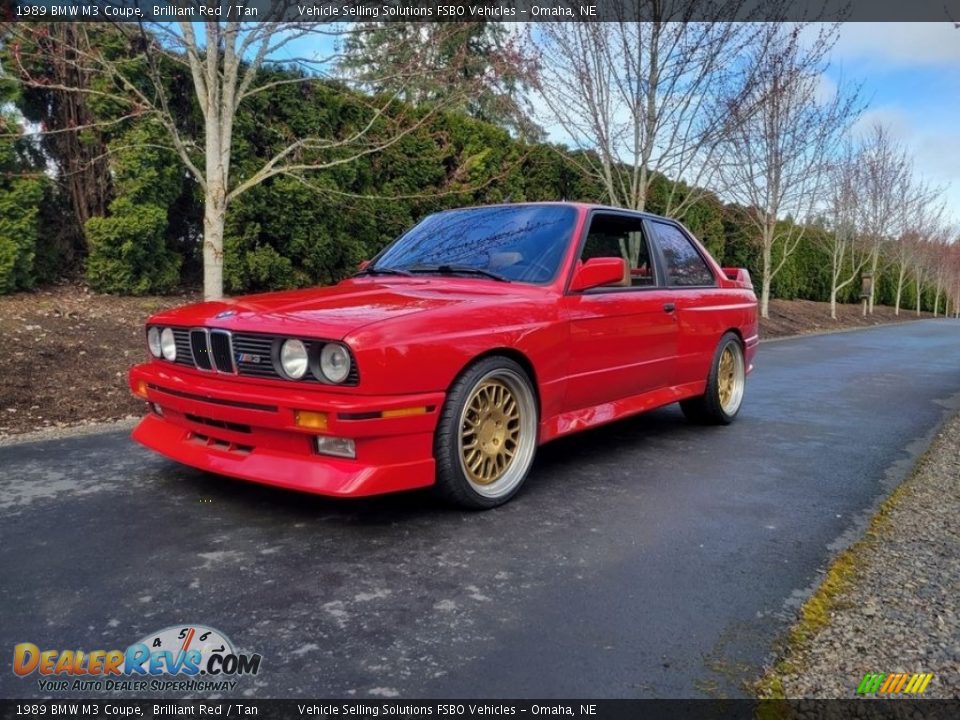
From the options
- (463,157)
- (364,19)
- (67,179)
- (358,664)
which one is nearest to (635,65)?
(463,157)

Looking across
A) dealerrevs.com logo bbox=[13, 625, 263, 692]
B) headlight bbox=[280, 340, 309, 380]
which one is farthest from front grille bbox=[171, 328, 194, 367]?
dealerrevs.com logo bbox=[13, 625, 263, 692]

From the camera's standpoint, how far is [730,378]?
17.7 feet

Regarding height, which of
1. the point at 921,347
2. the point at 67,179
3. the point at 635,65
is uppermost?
the point at 635,65

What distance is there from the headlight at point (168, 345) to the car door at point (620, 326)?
1977mm

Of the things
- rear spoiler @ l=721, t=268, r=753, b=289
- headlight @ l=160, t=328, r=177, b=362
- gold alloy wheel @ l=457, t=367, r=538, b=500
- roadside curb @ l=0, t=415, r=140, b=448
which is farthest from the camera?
rear spoiler @ l=721, t=268, r=753, b=289

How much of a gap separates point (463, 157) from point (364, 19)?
5050 millimetres

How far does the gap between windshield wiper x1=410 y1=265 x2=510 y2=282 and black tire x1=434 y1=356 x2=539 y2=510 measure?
60 cm

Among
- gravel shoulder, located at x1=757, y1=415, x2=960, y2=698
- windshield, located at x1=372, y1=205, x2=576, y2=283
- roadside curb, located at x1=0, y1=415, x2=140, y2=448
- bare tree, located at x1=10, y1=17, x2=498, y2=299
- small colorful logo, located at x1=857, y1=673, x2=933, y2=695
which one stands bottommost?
small colorful logo, located at x1=857, y1=673, x2=933, y2=695

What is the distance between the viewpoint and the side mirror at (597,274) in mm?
3611

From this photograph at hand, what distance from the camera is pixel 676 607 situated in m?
2.26

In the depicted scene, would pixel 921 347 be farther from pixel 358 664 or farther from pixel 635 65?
pixel 358 664

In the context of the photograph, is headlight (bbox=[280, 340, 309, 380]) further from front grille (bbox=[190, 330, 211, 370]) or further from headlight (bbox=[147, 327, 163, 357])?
headlight (bbox=[147, 327, 163, 357])

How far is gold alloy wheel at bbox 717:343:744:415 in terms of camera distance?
17.2ft

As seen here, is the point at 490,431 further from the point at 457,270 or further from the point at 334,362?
the point at 457,270
